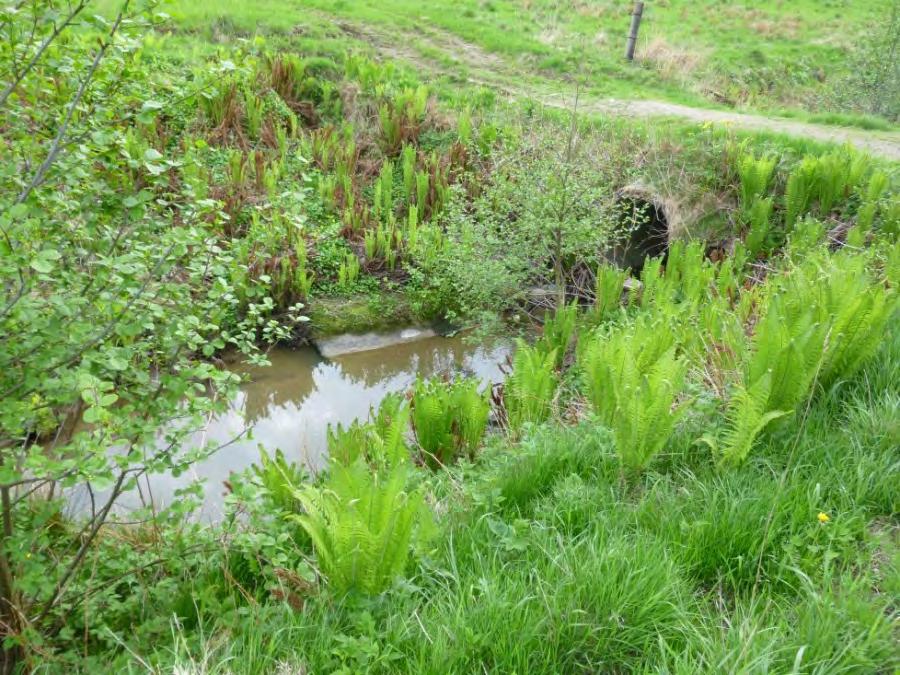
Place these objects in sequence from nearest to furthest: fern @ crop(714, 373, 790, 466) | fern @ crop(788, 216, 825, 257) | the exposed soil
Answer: fern @ crop(714, 373, 790, 466) → fern @ crop(788, 216, 825, 257) → the exposed soil

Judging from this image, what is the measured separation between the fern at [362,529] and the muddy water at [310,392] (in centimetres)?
234

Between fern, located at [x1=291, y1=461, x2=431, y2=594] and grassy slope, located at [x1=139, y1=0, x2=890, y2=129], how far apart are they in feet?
26.5

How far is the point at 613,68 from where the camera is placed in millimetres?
13930

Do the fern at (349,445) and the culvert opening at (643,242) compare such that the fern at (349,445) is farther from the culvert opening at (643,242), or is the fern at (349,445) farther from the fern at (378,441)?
the culvert opening at (643,242)

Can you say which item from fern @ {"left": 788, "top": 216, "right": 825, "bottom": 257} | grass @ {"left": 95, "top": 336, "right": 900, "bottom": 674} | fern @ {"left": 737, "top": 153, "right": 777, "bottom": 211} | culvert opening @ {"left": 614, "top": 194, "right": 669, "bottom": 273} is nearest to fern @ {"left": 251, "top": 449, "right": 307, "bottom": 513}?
grass @ {"left": 95, "top": 336, "right": 900, "bottom": 674}

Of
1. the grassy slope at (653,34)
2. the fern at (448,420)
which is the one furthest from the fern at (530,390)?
the grassy slope at (653,34)

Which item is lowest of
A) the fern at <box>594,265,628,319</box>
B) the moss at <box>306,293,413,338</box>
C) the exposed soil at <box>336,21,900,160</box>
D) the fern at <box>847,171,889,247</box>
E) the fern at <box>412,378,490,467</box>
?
the moss at <box>306,293,413,338</box>

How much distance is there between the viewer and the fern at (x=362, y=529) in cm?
239

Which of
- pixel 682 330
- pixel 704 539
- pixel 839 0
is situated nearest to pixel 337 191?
pixel 682 330

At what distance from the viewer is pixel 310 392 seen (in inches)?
252

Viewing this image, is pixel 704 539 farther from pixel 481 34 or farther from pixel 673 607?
pixel 481 34

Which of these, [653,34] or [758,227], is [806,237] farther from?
[653,34]

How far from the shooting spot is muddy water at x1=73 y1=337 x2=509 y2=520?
512 centimetres

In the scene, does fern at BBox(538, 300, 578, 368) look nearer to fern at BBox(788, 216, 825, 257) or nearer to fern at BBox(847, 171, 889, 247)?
fern at BBox(788, 216, 825, 257)
